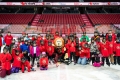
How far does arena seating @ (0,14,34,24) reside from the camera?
2480 cm

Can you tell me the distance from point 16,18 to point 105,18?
1118cm

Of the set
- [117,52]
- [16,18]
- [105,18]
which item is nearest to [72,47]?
[117,52]

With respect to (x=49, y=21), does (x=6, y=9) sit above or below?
above

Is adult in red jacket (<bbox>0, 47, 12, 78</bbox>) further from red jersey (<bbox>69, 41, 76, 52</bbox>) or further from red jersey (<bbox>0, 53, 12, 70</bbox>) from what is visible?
red jersey (<bbox>69, 41, 76, 52</bbox>)

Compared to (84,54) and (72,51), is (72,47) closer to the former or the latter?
(72,51)

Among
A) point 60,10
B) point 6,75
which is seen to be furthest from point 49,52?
point 60,10

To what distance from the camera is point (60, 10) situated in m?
29.8

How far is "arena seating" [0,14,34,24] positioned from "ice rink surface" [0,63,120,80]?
1698 cm

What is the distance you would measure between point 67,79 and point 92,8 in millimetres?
24385

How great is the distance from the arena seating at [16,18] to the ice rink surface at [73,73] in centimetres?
1698

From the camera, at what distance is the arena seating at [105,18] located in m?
24.7

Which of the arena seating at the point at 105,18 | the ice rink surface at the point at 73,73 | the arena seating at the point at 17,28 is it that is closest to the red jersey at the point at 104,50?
the ice rink surface at the point at 73,73

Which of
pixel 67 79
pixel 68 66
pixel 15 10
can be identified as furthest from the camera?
pixel 15 10

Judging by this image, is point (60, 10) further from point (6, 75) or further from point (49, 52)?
point (6, 75)
